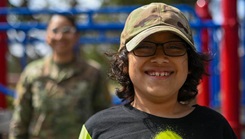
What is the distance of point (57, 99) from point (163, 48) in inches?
72.1

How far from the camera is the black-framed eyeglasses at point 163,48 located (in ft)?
6.81

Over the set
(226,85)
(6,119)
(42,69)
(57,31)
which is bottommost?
(6,119)

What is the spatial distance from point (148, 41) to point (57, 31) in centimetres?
187

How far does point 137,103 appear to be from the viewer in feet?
7.23

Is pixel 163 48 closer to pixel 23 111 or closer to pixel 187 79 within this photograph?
pixel 187 79

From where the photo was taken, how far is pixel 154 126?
82.8 inches

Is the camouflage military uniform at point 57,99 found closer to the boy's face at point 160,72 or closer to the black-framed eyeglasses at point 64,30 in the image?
the black-framed eyeglasses at point 64,30

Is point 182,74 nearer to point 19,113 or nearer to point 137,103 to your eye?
point 137,103

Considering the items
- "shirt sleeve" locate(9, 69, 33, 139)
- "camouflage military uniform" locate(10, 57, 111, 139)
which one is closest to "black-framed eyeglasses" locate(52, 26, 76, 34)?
"camouflage military uniform" locate(10, 57, 111, 139)

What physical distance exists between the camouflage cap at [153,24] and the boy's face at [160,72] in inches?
1.1

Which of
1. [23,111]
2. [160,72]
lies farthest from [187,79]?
[23,111]

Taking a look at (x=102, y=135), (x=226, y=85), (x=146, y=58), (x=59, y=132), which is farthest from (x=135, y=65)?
(x=226, y=85)

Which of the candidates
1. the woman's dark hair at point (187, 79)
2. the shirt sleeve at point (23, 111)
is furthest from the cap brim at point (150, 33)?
the shirt sleeve at point (23, 111)

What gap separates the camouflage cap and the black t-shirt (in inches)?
9.6
